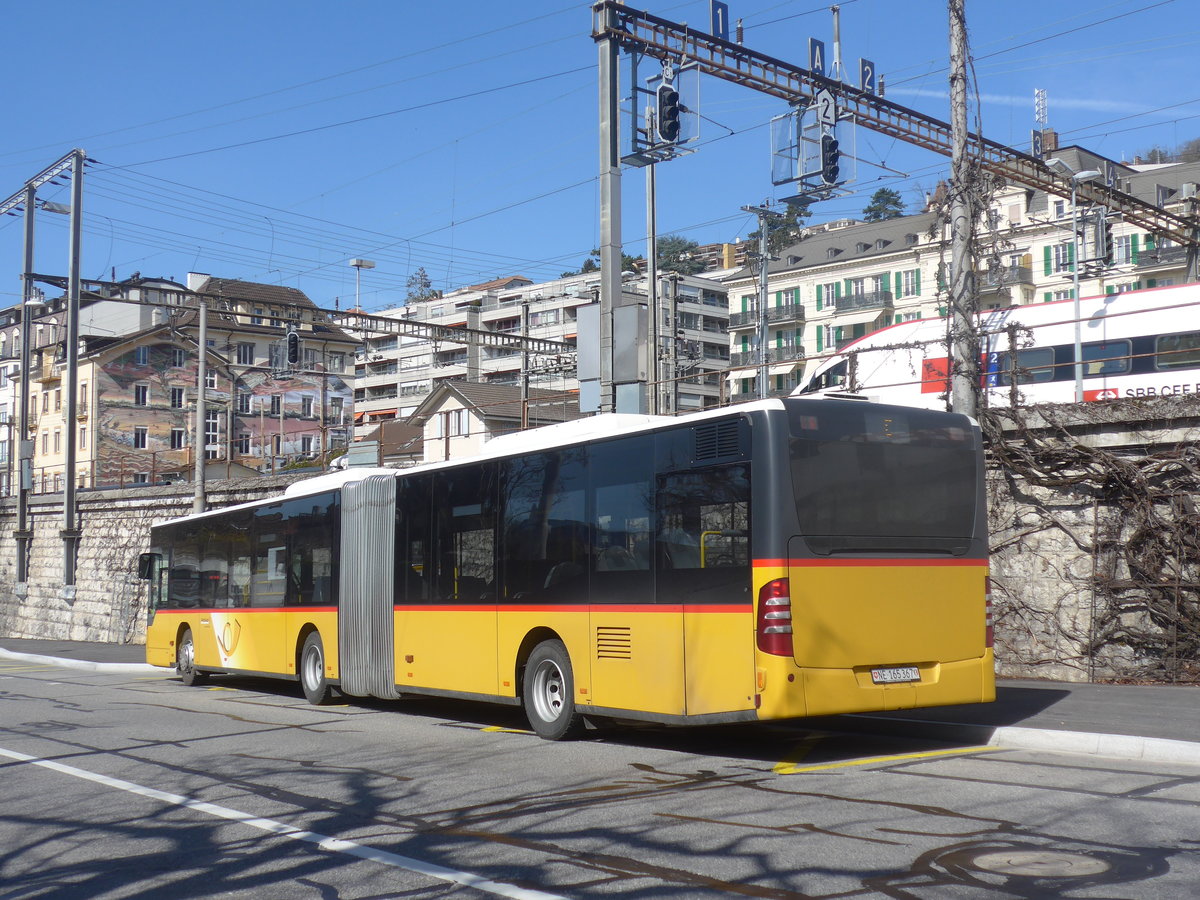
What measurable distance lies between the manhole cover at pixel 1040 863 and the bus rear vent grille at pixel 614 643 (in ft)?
16.7

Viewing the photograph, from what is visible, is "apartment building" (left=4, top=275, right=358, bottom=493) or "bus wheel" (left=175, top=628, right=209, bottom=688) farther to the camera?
"apartment building" (left=4, top=275, right=358, bottom=493)

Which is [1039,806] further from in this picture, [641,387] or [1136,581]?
[641,387]

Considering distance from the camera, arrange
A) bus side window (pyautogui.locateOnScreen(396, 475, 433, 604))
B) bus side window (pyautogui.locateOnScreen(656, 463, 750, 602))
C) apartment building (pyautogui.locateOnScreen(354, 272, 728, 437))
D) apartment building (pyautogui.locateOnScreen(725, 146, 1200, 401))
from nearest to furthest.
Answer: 1. bus side window (pyautogui.locateOnScreen(656, 463, 750, 602))
2. bus side window (pyautogui.locateOnScreen(396, 475, 433, 604))
3. apartment building (pyautogui.locateOnScreen(725, 146, 1200, 401))
4. apartment building (pyautogui.locateOnScreen(354, 272, 728, 437))

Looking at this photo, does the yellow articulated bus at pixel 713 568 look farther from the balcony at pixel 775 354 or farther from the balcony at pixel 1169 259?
the balcony at pixel 775 354

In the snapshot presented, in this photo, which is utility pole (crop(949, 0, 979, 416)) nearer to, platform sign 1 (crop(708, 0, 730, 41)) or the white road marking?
platform sign 1 (crop(708, 0, 730, 41))

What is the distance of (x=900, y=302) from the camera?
75688mm

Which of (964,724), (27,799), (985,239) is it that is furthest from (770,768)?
(985,239)

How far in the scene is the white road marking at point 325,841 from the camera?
5.95 m

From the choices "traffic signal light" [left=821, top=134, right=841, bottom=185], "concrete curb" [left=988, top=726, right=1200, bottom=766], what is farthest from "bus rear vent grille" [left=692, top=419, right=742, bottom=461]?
"traffic signal light" [left=821, top=134, right=841, bottom=185]

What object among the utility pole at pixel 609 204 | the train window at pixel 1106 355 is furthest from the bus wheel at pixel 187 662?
the train window at pixel 1106 355

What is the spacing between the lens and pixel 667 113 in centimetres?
1794

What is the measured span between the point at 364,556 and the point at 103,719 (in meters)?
3.63

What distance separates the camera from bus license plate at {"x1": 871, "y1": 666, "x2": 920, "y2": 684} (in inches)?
410

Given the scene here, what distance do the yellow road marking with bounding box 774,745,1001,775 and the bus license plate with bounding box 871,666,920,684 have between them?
24.3 inches
